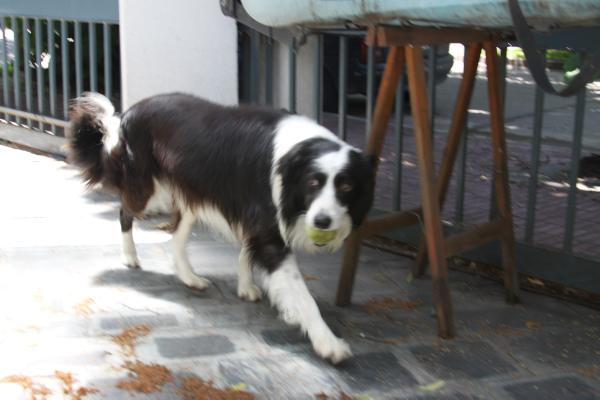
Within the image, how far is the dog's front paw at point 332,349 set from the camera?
3537 mm

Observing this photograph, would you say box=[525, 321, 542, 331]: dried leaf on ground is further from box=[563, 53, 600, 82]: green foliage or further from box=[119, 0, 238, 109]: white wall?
box=[119, 0, 238, 109]: white wall

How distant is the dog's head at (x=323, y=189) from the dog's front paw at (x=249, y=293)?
650 millimetres

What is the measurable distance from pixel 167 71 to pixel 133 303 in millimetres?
2720

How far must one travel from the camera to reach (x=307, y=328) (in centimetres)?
368

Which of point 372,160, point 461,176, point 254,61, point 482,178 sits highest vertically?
point 254,61

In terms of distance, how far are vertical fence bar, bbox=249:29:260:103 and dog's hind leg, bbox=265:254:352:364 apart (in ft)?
9.53

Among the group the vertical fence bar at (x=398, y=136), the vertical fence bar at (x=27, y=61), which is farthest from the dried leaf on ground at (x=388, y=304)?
the vertical fence bar at (x=27, y=61)

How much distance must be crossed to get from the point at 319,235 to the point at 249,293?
92 cm

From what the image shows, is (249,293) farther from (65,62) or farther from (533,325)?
(65,62)

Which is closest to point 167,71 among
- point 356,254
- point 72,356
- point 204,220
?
point 204,220

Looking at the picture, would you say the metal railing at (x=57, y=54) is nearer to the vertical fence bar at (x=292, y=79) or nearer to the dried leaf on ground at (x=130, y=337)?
the vertical fence bar at (x=292, y=79)

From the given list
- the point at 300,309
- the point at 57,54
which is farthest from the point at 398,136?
the point at 57,54

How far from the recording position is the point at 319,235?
362 centimetres

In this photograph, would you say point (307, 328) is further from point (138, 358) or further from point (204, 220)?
point (204, 220)
